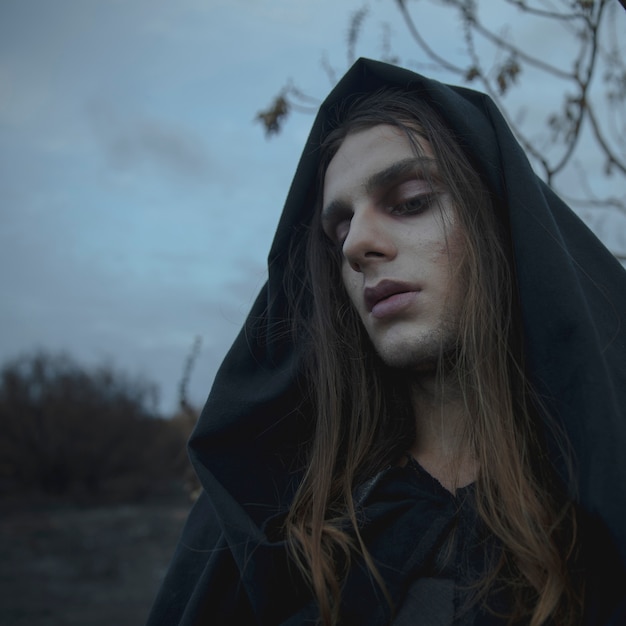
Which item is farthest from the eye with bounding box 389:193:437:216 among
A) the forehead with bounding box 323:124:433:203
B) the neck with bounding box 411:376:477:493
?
the neck with bounding box 411:376:477:493

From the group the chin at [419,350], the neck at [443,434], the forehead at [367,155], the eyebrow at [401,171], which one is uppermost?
the forehead at [367,155]

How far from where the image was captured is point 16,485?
20.8 metres

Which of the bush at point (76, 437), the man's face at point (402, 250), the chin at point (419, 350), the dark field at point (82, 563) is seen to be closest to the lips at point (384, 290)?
the man's face at point (402, 250)

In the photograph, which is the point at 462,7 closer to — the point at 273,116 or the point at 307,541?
the point at 273,116

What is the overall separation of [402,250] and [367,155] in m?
0.37

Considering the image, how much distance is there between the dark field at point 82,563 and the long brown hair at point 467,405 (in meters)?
6.64

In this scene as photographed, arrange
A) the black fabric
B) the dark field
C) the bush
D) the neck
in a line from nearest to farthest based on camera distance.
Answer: the black fabric
the neck
the dark field
the bush

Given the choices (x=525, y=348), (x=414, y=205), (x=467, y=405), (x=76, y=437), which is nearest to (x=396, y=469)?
(x=467, y=405)

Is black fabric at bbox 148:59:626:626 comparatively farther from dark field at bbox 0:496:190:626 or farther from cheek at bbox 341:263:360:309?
dark field at bbox 0:496:190:626

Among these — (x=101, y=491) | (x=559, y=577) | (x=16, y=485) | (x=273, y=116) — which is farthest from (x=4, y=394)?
(x=559, y=577)

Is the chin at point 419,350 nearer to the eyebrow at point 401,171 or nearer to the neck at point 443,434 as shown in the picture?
the neck at point 443,434

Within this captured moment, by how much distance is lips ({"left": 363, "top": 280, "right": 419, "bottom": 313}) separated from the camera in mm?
1870

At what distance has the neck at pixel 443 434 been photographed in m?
1.85

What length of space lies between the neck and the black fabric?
90 millimetres
